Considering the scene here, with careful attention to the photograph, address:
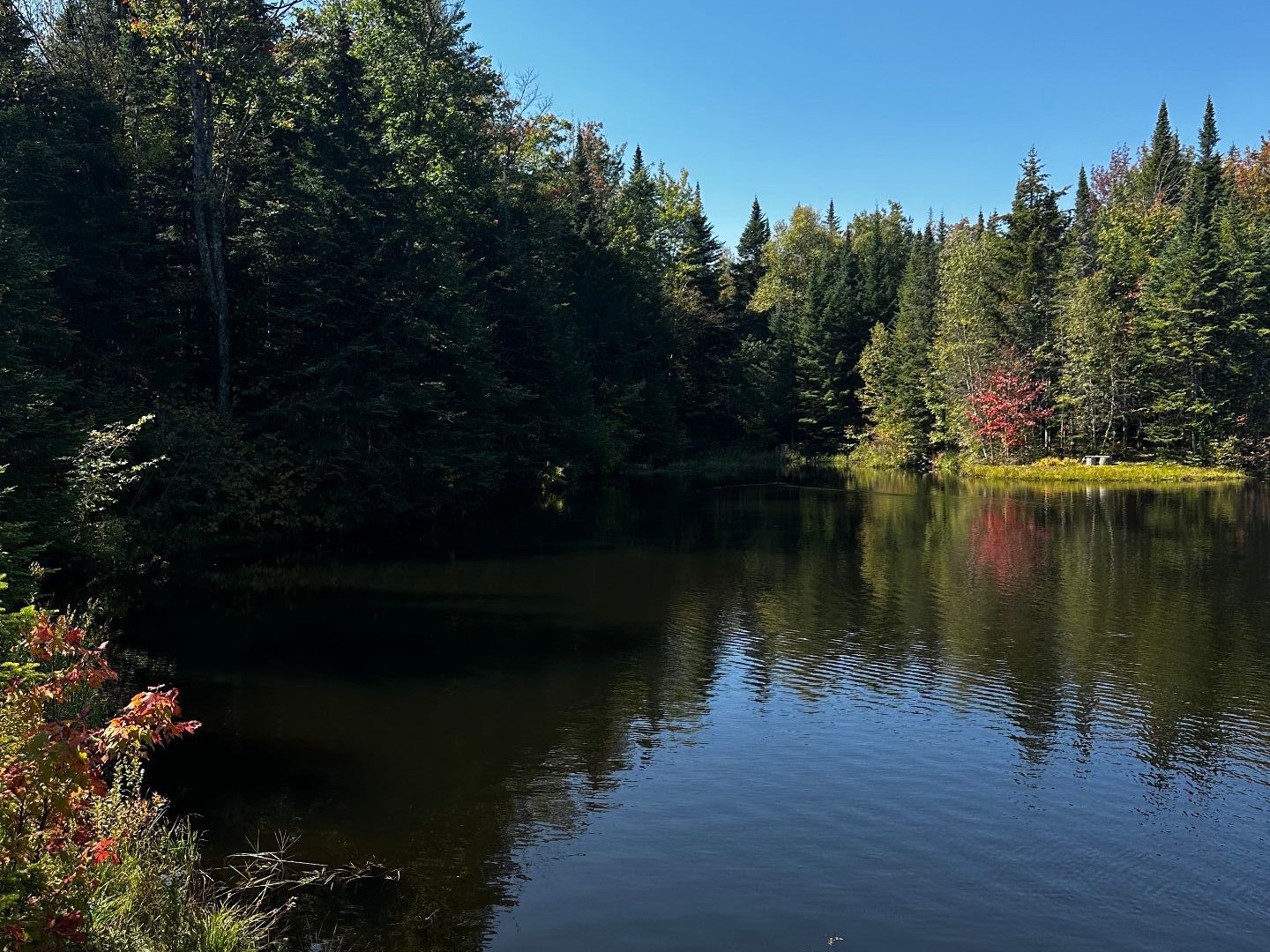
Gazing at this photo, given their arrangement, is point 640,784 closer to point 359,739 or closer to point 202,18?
point 359,739

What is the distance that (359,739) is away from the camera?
13.7 m

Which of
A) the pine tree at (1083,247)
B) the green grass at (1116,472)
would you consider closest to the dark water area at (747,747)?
the green grass at (1116,472)

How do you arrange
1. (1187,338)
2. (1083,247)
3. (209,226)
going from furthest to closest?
(1083,247) < (1187,338) < (209,226)

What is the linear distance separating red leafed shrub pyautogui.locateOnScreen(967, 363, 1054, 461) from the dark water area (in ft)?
122

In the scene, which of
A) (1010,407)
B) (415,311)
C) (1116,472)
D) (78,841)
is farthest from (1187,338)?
(78,841)

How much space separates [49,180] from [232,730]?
894 inches

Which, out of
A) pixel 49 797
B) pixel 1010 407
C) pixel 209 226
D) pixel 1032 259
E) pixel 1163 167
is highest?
pixel 1163 167

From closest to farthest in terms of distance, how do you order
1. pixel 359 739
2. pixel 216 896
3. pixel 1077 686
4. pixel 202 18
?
1. pixel 216 896
2. pixel 359 739
3. pixel 1077 686
4. pixel 202 18

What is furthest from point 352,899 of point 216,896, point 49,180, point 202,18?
point 202,18

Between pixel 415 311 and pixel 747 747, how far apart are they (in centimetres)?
2527

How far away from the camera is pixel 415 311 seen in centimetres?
3472

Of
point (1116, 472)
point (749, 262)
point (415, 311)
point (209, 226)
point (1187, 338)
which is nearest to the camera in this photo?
point (209, 226)

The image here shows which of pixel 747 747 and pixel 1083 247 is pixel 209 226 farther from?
pixel 1083 247

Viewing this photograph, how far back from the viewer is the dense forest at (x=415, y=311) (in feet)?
91.0
